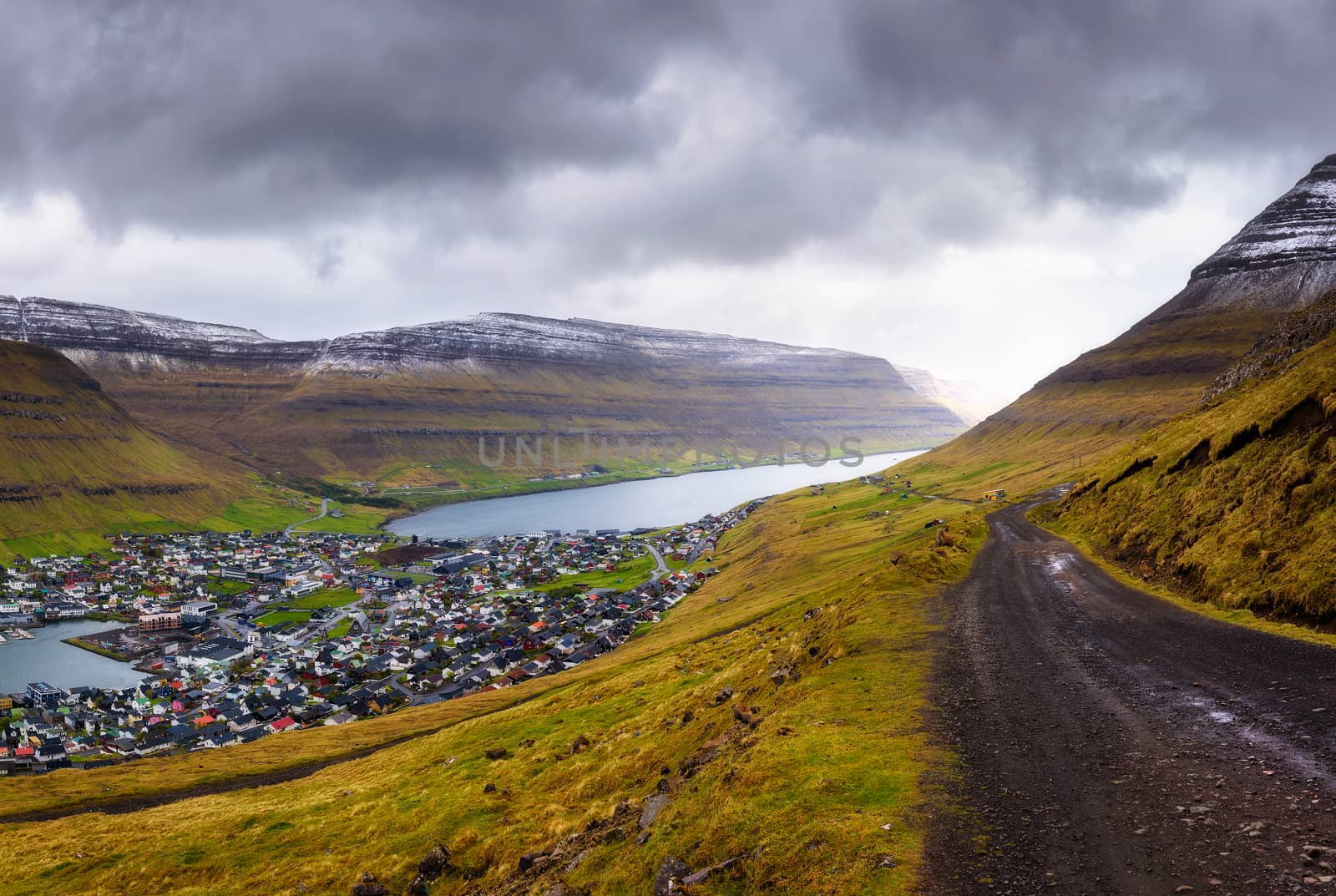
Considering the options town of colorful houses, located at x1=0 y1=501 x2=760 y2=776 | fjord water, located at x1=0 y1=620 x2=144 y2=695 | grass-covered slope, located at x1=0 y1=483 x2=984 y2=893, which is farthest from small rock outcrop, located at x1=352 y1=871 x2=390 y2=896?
fjord water, located at x1=0 y1=620 x2=144 y2=695

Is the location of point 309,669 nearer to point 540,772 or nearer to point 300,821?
point 300,821

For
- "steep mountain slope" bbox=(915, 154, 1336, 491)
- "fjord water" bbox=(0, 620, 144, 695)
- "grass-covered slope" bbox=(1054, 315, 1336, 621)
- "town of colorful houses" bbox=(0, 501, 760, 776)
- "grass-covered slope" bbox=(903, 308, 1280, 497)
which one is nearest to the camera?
"grass-covered slope" bbox=(1054, 315, 1336, 621)

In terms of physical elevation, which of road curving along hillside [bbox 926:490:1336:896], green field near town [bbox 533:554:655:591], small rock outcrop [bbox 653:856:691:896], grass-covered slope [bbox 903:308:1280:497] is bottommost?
green field near town [bbox 533:554:655:591]

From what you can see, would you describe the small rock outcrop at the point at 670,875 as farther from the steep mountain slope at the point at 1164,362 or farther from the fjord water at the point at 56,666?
the steep mountain slope at the point at 1164,362

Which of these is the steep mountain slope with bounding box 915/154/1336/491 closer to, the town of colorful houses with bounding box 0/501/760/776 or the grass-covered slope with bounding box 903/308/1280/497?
the grass-covered slope with bounding box 903/308/1280/497

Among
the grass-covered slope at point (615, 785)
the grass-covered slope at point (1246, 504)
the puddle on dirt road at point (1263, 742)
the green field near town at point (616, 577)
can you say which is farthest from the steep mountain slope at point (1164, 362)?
the puddle on dirt road at point (1263, 742)
